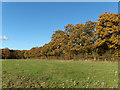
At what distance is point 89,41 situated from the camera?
26.9m

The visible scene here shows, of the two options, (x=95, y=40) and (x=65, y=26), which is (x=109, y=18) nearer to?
(x=95, y=40)

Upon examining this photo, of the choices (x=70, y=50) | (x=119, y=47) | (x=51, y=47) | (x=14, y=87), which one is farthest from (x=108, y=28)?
(x=14, y=87)

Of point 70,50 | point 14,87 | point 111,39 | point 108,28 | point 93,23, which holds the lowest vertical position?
point 14,87

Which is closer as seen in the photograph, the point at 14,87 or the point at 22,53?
the point at 14,87

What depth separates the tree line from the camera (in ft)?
80.0

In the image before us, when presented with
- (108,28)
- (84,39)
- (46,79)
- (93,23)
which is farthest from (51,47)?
(46,79)

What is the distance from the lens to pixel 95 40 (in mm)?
27125

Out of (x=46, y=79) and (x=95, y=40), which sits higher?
(x=95, y=40)

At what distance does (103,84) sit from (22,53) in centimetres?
4126

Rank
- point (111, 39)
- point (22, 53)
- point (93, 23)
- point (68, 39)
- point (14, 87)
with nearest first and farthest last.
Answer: point (14, 87) → point (111, 39) → point (93, 23) → point (68, 39) → point (22, 53)

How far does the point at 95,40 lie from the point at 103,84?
2054cm

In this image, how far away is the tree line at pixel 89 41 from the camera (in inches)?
961

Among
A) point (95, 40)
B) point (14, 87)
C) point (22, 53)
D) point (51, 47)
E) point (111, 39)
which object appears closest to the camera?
point (14, 87)

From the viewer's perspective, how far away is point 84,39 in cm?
2759
